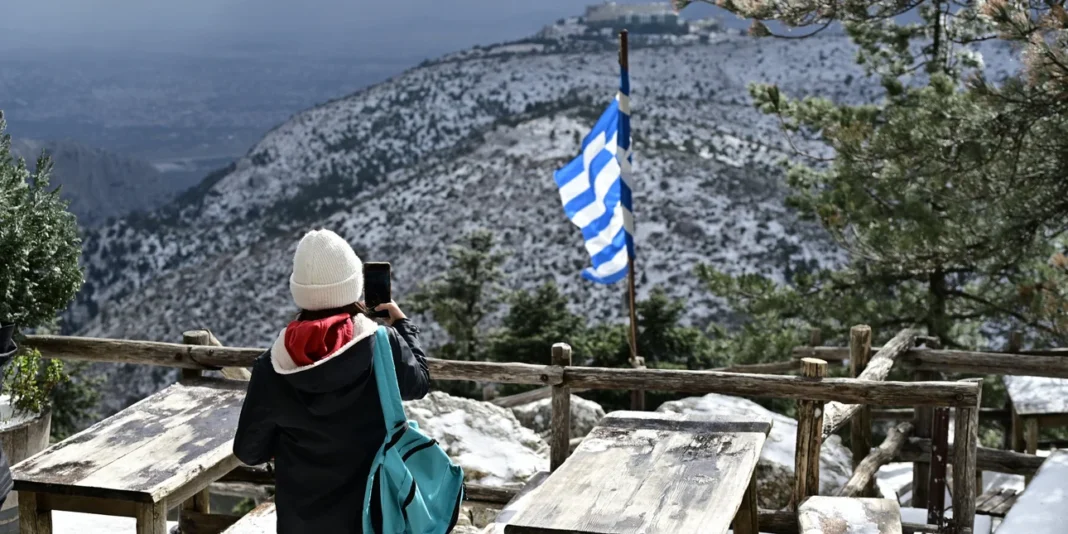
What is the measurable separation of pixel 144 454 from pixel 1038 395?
6.53 m

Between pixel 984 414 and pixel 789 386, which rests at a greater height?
pixel 789 386

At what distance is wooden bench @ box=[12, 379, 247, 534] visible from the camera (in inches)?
144

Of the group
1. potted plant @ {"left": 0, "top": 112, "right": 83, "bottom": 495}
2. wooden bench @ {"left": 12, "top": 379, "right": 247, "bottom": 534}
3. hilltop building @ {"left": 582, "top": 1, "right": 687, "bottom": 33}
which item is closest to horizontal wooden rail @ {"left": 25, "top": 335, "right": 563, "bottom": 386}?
potted plant @ {"left": 0, "top": 112, "right": 83, "bottom": 495}

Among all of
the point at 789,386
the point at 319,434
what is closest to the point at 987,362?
the point at 789,386

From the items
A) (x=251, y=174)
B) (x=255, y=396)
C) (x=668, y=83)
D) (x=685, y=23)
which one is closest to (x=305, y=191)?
(x=251, y=174)

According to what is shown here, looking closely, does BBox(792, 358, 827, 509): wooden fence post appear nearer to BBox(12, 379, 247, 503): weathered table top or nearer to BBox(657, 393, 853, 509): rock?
BBox(657, 393, 853, 509): rock

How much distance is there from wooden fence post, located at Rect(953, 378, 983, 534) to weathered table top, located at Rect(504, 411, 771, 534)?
102 cm

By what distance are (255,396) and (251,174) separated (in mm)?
93107

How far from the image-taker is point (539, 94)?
9300 cm

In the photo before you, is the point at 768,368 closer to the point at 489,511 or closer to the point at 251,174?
the point at 489,511

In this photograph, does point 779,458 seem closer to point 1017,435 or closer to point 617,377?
point 1017,435

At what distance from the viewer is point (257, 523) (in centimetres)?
433

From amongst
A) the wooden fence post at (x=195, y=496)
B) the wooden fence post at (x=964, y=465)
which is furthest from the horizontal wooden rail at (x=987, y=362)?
the wooden fence post at (x=195, y=496)

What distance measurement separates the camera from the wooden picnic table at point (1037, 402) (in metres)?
7.43
